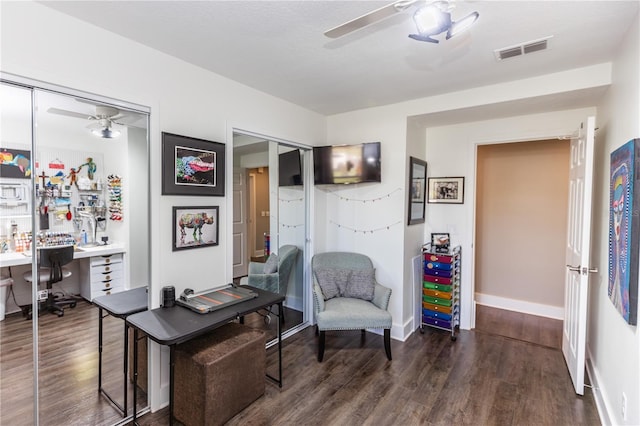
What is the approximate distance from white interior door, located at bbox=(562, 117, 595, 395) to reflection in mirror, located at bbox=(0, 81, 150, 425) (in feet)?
10.7

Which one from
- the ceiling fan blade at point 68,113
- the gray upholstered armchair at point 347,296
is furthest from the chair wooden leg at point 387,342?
the ceiling fan blade at point 68,113

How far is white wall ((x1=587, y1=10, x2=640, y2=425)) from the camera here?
172 centimetres

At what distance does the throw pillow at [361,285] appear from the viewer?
→ 338 cm

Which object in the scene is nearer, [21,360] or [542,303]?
[21,360]

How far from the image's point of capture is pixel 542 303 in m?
4.13

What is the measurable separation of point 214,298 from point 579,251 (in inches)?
115

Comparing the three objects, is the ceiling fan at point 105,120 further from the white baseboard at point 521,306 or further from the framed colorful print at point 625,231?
the white baseboard at point 521,306

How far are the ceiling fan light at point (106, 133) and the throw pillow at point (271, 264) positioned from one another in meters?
1.95

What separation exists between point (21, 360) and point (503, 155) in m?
5.22

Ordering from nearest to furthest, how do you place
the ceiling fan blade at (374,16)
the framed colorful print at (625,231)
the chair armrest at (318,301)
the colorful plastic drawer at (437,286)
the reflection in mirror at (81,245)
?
the ceiling fan blade at (374,16)
the framed colorful print at (625,231)
the reflection in mirror at (81,245)
the chair armrest at (318,301)
the colorful plastic drawer at (437,286)

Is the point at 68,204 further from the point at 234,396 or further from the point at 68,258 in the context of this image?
the point at 234,396

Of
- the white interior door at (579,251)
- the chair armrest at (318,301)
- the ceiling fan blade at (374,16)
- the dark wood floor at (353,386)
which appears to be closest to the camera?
the ceiling fan blade at (374,16)

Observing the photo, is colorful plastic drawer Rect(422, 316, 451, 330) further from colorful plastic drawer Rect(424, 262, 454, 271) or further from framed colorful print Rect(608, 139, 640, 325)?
framed colorful print Rect(608, 139, 640, 325)

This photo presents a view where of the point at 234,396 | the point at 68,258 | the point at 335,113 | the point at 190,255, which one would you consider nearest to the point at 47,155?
the point at 68,258
